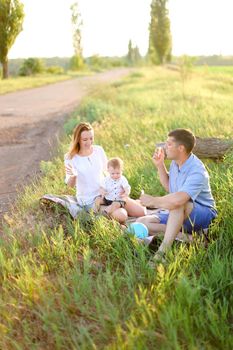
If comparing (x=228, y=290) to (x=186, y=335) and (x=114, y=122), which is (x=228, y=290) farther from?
(x=114, y=122)

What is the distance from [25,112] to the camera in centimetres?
1738

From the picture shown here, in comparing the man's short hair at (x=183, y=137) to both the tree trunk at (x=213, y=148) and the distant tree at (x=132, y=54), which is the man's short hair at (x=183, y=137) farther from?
the distant tree at (x=132, y=54)

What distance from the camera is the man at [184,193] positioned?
415 centimetres

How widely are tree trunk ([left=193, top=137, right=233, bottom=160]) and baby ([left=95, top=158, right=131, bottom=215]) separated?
144cm

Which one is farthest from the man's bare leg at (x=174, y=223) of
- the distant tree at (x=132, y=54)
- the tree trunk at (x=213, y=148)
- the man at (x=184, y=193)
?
the distant tree at (x=132, y=54)

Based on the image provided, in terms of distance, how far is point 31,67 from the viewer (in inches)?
1927

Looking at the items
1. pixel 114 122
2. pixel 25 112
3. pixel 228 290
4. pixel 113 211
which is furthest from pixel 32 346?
pixel 25 112

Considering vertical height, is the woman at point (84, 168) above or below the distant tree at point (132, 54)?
below

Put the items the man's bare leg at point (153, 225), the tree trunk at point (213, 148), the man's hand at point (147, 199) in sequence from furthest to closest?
the tree trunk at point (213, 148)
the man's bare leg at point (153, 225)
the man's hand at point (147, 199)

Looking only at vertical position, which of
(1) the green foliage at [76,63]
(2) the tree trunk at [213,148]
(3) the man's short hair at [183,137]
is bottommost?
(2) the tree trunk at [213,148]

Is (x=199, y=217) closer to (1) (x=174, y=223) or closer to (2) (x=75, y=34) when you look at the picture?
(1) (x=174, y=223)

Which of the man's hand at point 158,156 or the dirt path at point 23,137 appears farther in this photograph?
the dirt path at point 23,137

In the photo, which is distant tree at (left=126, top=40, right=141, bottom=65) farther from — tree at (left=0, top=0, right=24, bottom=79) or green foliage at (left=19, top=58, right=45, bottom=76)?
tree at (left=0, top=0, right=24, bottom=79)

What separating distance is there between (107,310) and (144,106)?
36.7ft
